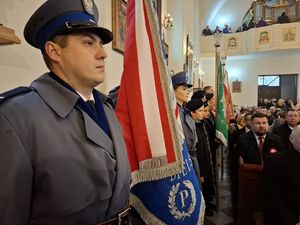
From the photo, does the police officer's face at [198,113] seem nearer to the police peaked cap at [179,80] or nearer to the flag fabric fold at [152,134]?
the police peaked cap at [179,80]

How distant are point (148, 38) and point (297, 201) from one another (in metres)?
2.10

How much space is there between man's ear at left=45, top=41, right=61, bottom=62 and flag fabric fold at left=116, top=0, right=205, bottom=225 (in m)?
0.68

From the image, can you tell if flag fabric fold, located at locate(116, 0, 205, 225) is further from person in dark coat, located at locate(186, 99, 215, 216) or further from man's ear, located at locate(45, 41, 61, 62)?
person in dark coat, located at locate(186, 99, 215, 216)

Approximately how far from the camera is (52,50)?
1.15 m

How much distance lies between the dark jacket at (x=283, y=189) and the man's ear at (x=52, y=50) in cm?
246

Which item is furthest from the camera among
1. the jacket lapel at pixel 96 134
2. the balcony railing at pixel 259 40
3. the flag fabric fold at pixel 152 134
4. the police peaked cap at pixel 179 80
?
the balcony railing at pixel 259 40

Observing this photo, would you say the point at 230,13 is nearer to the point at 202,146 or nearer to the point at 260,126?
the point at 260,126

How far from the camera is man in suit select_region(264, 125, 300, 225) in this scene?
267 cm

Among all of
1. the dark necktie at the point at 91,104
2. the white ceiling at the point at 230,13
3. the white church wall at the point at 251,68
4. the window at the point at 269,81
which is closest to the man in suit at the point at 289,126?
the dark necktie at the point at 91,104

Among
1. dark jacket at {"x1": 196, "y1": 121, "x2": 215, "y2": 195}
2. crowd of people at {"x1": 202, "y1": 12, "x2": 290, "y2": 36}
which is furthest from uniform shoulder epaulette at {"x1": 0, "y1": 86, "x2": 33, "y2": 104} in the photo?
crowd of people at {"x1": 202, "y1": 12, "x2": 290, "y2": 36}

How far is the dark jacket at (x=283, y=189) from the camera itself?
8.77 ft

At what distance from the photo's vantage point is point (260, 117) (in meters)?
4.15

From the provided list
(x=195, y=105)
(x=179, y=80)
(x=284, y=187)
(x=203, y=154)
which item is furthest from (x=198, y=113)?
(x=284, y=187)

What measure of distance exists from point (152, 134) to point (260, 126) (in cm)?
285
